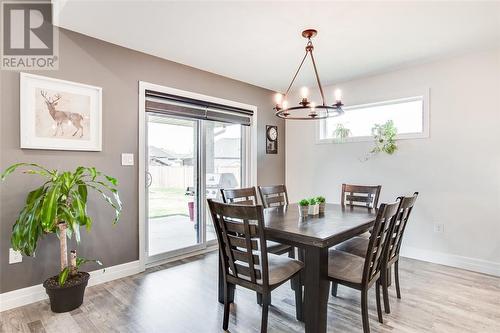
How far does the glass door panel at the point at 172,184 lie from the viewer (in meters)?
3.49

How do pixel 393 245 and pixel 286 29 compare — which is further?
pixel 286 29

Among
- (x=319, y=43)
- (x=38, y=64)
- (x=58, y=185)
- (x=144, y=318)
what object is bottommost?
(x=144, y=318)

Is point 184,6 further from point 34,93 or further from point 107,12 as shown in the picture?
point 34,93

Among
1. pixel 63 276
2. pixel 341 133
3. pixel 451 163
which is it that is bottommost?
pixel 63 276

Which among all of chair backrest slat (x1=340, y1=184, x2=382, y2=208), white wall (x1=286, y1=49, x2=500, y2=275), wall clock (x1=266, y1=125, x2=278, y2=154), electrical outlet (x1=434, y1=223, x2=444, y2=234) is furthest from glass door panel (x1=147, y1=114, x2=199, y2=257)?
electrical outlet (x1=434, y1=223, x2=444, y2=234)

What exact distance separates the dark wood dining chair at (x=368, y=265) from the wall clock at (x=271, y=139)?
9.45 feet

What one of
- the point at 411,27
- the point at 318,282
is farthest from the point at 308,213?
the point at 411,27

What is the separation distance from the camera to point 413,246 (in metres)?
3.66

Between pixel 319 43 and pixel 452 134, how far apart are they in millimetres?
1993

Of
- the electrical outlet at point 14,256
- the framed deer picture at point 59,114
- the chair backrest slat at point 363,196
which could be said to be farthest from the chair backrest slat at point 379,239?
the electrical outlet at point 14,256

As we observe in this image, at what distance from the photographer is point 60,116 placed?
264 centimetres

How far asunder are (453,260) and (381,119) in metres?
2.02

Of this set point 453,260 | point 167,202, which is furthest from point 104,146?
point 453,260

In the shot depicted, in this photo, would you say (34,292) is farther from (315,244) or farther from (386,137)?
(386,137)
